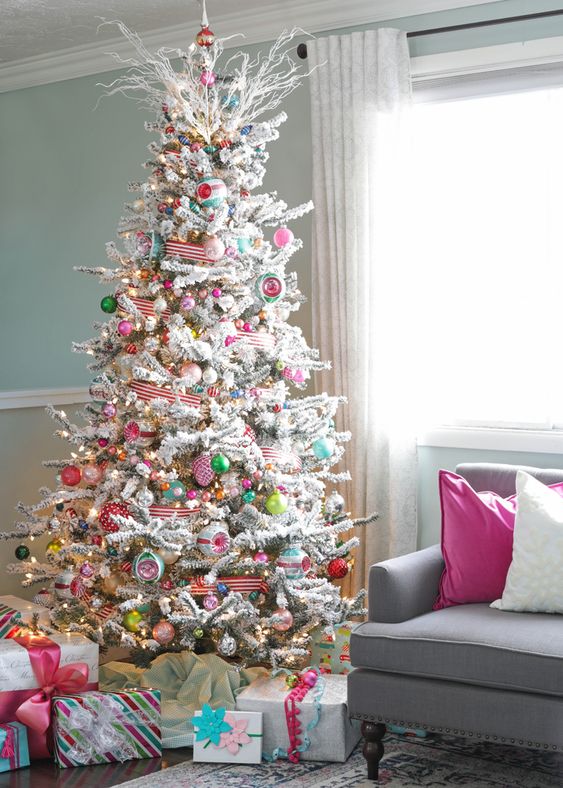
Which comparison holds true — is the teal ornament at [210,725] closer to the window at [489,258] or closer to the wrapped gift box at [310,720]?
the wrapped gift box at [310,720]

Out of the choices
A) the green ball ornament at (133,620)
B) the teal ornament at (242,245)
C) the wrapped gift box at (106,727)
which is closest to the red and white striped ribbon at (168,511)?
the green ball ornament at (133,620)

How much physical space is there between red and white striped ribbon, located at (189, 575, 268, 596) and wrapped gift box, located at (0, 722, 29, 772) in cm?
70

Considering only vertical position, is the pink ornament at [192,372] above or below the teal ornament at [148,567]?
above

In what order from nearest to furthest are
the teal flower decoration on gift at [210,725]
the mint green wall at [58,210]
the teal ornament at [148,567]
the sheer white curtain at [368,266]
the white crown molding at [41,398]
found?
the teal flower decoration on gift at [210,725], the teal ornament at [148,567], the sheer white curtain at [368,266], the white crown molding at [41,398], the mint green wall at [58,210]

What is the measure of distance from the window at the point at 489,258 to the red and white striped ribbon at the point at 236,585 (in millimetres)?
1095

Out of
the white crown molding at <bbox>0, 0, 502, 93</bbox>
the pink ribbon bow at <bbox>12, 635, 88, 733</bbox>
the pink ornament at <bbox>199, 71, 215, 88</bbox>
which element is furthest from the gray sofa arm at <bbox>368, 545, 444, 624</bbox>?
the white crown molding at <bbox>0, 0, 502, 93</bbox>

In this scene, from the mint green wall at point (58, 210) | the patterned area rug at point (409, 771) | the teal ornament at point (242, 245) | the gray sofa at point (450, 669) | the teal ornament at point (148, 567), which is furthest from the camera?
the mint green wall at point (58, 210)

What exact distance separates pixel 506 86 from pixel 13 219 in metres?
2.87

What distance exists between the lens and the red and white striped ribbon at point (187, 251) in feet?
11.5

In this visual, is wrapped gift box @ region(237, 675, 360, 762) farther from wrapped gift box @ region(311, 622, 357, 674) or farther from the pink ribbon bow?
the pink ribbon bow

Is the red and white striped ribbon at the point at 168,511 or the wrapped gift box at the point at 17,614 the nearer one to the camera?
the red and white striped ribbon at the point at 168,511

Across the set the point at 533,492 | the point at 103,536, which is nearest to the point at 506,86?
the point at 533,492

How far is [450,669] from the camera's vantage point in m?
2.80

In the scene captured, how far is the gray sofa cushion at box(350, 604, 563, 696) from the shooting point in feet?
8.84
